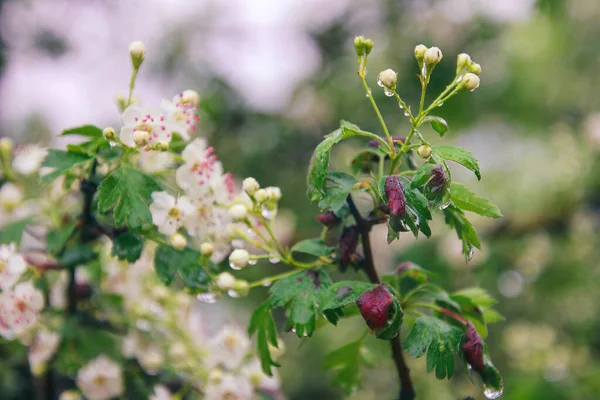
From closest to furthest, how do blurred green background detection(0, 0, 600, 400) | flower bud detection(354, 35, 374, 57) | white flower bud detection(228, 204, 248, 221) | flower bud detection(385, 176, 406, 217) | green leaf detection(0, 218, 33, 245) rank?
flower bud detection(385, 176, 406, 217), flower bud detection(354, 35, 374, 57), white flower bud detection(228, 204, 248, 221), green leaf detection(0, 218, 33, 245), blurred green background detection(0, 0, 600, 400)

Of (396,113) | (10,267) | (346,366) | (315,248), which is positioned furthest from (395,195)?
(396,113)

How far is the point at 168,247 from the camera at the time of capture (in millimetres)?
903

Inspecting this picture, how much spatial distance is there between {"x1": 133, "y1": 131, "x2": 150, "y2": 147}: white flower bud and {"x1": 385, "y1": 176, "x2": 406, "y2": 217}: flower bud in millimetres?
330

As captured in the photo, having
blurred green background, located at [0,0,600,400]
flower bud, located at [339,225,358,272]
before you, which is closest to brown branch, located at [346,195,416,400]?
flower bud, located at [339,225,358,272]

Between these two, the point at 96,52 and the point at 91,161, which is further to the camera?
the point at 96,52

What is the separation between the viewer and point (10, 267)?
93 cm

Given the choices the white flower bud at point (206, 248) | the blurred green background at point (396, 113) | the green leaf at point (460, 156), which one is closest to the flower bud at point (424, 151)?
the green leaf at point (460, 156)

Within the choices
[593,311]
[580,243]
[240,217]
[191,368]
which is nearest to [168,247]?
[240,217]

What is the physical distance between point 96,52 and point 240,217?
3289mm

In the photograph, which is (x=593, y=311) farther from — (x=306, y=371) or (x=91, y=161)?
(x=91, y=161)

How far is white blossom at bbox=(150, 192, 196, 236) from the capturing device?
2.82ft

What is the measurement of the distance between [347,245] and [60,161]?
1.35 feet

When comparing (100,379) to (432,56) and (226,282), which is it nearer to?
(226,282)

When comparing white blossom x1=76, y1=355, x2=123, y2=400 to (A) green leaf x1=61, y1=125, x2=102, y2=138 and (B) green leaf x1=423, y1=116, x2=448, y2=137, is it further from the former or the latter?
(B) green leaf x1=423, y1=116, x2=448, y2=137
